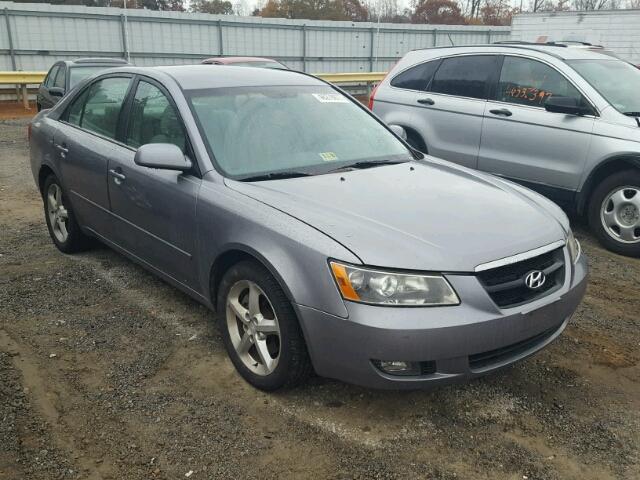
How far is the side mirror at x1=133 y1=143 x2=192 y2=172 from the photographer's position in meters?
3.37

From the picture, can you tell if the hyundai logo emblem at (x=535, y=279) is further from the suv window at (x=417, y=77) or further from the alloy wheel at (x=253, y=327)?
the suv window at (x=417, y=77)

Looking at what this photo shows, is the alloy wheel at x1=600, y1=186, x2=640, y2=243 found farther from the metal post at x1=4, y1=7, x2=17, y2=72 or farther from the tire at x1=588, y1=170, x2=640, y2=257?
the metal post at x1=4, y1=7, x2=17, y2=72

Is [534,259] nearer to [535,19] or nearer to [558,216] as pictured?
[558,216]

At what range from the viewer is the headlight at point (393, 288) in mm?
2645

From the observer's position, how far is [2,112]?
17547mm

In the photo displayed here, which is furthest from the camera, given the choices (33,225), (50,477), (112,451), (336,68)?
(336,68)

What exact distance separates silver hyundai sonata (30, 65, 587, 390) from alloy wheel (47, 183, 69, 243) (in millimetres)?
634

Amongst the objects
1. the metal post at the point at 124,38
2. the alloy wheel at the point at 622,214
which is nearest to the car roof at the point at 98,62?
the metal post at the point at 124,38

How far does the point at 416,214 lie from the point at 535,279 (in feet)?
2.14

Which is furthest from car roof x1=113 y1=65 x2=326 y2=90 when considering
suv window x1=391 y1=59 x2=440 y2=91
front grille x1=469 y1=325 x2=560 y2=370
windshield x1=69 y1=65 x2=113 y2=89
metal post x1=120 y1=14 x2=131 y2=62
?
metal post x1=120 y1=14 x2=131 y2=62

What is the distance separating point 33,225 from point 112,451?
13.9 feet

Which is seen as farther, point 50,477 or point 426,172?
point 426,172

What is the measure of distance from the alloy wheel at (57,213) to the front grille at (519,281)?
3.79m

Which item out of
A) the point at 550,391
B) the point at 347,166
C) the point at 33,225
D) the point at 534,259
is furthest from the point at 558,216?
the point at 33,225
